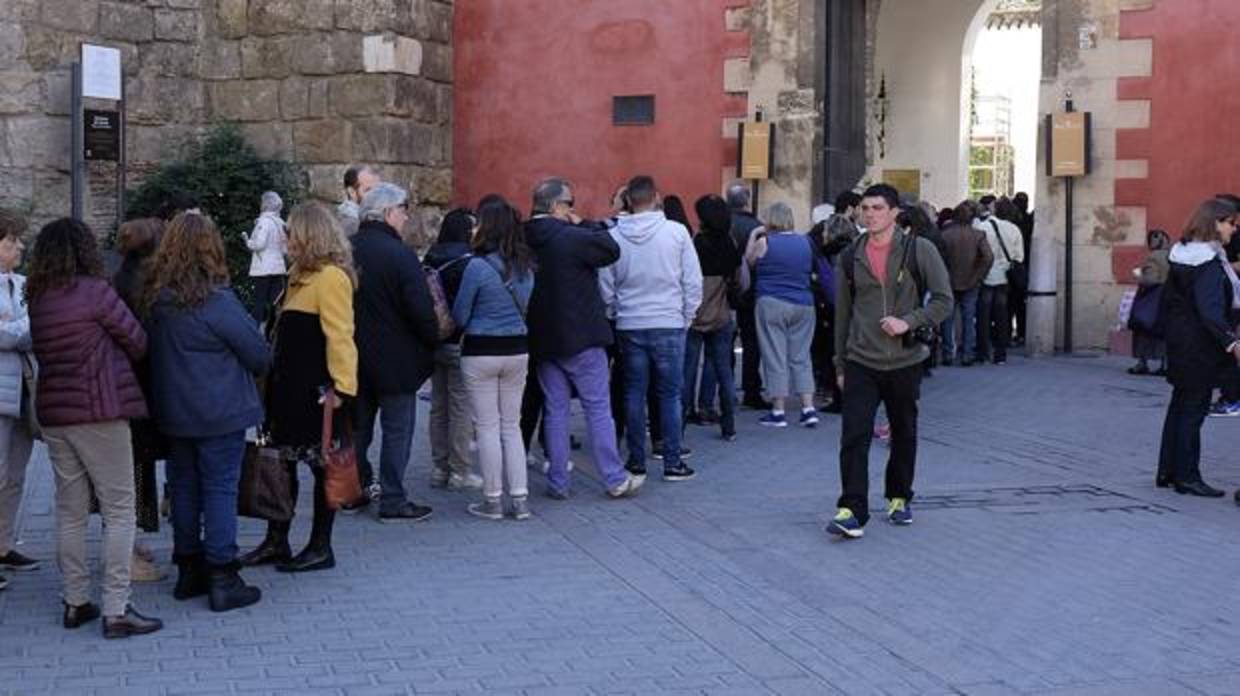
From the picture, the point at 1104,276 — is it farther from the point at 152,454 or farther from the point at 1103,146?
the point at 152,454

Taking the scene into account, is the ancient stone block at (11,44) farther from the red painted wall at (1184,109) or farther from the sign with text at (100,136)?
the red painted wall at (1184,109)

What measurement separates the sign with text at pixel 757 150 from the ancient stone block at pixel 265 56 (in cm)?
451

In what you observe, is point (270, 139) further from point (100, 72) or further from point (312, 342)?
point (312, 342)

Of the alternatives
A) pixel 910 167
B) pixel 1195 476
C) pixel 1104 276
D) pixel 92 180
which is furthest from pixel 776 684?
pixel 910 167

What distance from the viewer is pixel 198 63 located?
1557 cm

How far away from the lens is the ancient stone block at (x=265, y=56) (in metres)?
→ 15.2

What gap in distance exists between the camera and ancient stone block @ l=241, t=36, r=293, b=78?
15.2m

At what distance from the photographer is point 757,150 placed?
14.5 meters

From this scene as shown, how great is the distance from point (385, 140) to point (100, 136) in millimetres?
2578

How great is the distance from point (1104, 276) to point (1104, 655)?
9683 mm

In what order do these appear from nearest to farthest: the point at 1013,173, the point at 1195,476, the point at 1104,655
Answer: the point at 1104,655 → the point at 1195,476 → the point at 1013,173

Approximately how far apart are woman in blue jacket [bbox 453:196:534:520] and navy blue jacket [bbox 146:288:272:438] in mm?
1785

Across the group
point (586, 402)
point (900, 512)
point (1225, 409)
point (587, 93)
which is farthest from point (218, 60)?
point (900, 512)

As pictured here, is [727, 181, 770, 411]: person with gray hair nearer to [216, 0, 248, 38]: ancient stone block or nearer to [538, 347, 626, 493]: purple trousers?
[538, 347, 626, 493]: purple trousers
